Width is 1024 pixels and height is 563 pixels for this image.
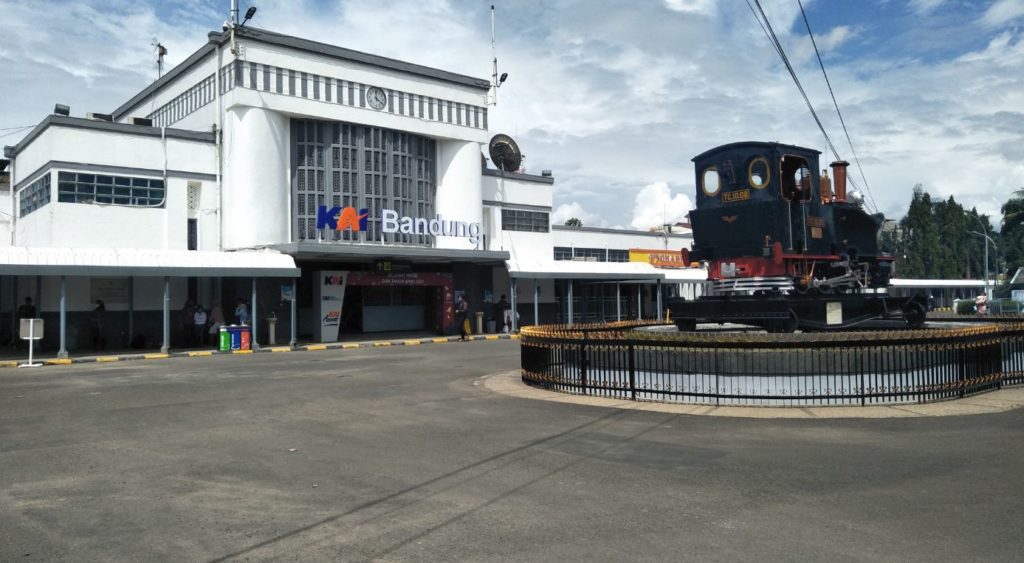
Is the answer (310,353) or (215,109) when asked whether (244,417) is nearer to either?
(310,353)

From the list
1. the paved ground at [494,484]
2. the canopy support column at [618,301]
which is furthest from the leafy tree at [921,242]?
the paved ground at [494,484]

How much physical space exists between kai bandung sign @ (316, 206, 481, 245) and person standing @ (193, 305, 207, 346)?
18.2ft

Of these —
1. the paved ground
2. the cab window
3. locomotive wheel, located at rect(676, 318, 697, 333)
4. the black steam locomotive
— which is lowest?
the paved ground

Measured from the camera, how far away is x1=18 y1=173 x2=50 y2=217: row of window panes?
2809cm

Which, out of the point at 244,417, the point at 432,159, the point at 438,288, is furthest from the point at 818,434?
the point at 432,159

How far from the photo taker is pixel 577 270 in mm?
37469

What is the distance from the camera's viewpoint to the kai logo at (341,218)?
30344 millimetres

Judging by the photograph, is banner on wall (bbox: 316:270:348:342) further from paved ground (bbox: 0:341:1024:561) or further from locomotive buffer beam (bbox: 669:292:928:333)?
locomotive buffer beam (bbox: 669:292:928:333)

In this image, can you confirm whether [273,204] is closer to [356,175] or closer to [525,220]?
[356,175]

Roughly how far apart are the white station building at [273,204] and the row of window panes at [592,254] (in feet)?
25.2

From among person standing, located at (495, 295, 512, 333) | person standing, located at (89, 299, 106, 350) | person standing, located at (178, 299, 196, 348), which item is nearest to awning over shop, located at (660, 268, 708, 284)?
person standing, located at (495, 295, 512, 333)

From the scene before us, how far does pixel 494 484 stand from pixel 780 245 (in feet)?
28.7

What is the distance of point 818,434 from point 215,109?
28.7 metres

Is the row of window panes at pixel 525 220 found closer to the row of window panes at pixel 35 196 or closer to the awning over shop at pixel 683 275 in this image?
the awning over shop at pixel 683 275
